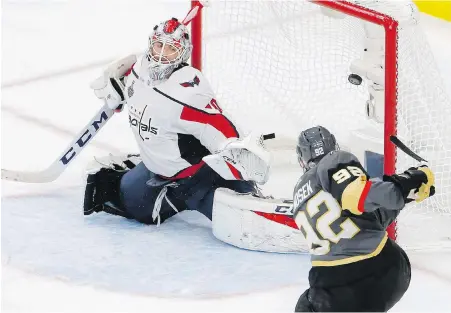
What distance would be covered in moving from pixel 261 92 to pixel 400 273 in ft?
6.02

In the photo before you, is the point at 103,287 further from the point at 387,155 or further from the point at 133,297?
the point at 387,155

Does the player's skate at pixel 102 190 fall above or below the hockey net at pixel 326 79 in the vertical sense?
below

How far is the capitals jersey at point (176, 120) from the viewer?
371 centimetres

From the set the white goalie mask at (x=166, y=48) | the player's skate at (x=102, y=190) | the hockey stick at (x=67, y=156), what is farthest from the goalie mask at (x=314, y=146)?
the hockey stick at (x=67, y=156)

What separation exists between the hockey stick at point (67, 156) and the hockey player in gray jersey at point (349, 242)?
4.94 feet

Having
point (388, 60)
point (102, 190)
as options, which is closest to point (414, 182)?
point (388, 60)

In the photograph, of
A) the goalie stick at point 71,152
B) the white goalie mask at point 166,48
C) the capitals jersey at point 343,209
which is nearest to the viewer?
the capitals jersey at point 343,209

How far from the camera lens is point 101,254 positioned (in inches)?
145

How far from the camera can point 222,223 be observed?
3.73 meters

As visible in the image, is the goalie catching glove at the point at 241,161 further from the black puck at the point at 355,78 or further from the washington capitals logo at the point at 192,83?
the black puck at the point at 355,78

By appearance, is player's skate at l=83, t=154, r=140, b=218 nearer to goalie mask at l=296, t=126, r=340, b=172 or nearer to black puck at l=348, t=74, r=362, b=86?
black puck at l=348, t=74, r=362, b=86

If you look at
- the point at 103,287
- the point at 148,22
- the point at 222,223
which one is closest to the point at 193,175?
the point at 222,223

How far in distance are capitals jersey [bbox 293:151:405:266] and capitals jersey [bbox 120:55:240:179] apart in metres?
0.96

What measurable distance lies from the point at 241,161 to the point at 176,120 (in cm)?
26
